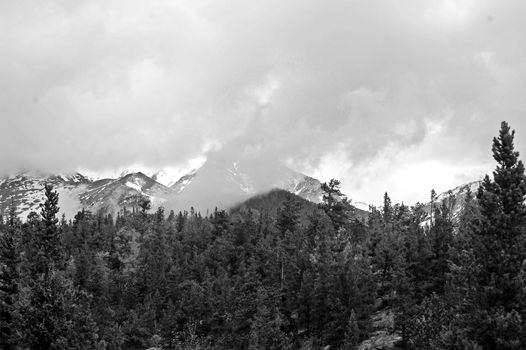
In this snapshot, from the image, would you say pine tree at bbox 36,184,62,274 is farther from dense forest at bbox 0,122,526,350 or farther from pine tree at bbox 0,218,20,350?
pine tree at bbox 0,218,20,350

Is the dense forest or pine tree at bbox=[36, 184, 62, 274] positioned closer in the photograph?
the dense forest

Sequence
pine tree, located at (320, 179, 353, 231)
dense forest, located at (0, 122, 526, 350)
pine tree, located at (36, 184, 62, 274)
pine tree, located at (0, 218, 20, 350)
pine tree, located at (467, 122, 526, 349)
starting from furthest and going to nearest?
pine tree, located at (320, 179, 353, 231) < pine tree, located at (36, 184, 62, 274) < pine tree, located at (0, 218, 20, 350) < dense forest, located at (0, 122, 526, 350) < pine tree, located at (467, 122, 526, 349)

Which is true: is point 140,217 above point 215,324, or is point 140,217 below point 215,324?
above

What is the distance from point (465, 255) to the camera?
1348 inches

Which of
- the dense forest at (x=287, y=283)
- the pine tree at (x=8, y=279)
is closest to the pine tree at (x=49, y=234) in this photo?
the dense forest at (x=287, y=283)

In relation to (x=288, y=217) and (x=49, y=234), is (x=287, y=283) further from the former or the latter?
(x=49, y=234)

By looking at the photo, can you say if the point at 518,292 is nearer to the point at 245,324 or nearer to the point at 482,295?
the point at 482,295

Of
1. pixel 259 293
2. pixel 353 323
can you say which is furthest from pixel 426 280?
pixel 259 293

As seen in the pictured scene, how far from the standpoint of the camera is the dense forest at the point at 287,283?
31.6 meters

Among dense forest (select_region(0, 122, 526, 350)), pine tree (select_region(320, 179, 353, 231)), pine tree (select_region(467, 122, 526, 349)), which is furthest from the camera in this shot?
pine tree (select_region(320, 179, 353, 231))

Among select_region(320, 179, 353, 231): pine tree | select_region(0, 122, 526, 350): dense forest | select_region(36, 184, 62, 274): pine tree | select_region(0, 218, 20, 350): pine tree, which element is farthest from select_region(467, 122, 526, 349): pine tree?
select_region(320, 179, 353, 231): pine tree

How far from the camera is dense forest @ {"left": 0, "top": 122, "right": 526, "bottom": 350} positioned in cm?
3161

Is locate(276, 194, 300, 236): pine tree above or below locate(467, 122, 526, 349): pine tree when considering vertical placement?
above

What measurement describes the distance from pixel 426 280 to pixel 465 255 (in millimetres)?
32058
